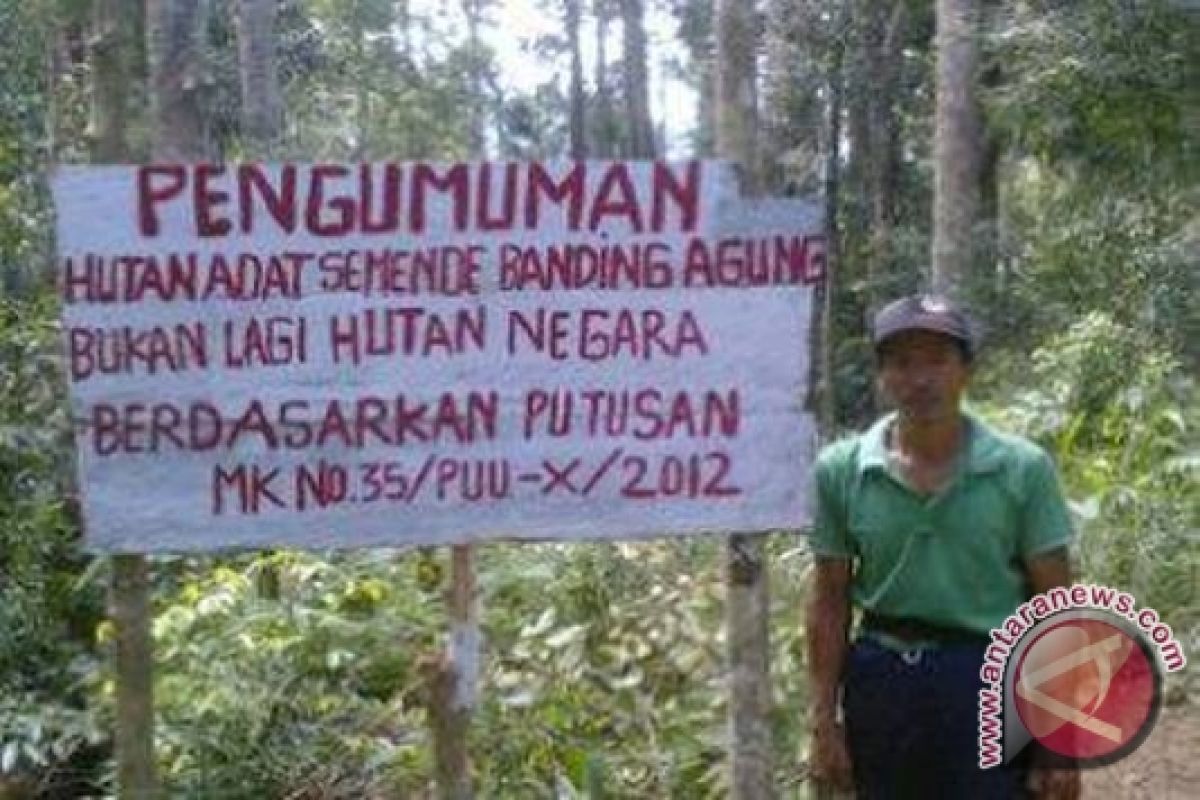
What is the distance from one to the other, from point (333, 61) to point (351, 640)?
17.8 metres

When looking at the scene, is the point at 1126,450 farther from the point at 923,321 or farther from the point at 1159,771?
the point at 923,321

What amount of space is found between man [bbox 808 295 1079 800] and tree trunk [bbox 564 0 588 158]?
1272 inches

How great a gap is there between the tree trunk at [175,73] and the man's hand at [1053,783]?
3.88 metres

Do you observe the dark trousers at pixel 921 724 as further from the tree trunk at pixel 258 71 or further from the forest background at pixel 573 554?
the tree trunk at pixel 258 71

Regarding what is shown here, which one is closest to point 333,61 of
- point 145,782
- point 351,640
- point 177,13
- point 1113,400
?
point 177,13

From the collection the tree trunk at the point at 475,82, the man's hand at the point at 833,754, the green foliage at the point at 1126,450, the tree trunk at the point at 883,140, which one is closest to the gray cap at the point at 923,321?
the man's hand at the point at 833,754

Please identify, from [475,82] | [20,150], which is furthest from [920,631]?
[475,82]

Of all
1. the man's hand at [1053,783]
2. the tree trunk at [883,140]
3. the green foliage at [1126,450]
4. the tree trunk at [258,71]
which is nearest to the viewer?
the man's hand at [1053,783]

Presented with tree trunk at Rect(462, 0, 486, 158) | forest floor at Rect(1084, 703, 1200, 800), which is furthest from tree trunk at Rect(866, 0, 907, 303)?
tree trunk at Rect(462, 0, 486, 158)

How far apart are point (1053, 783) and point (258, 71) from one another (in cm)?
1502

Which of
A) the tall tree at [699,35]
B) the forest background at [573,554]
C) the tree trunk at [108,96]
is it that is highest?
the tall tree at [699,35]

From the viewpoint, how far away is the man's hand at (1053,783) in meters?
3.15

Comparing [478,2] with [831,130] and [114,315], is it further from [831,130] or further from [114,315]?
[114,315]

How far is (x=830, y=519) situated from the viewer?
10.5 feet
